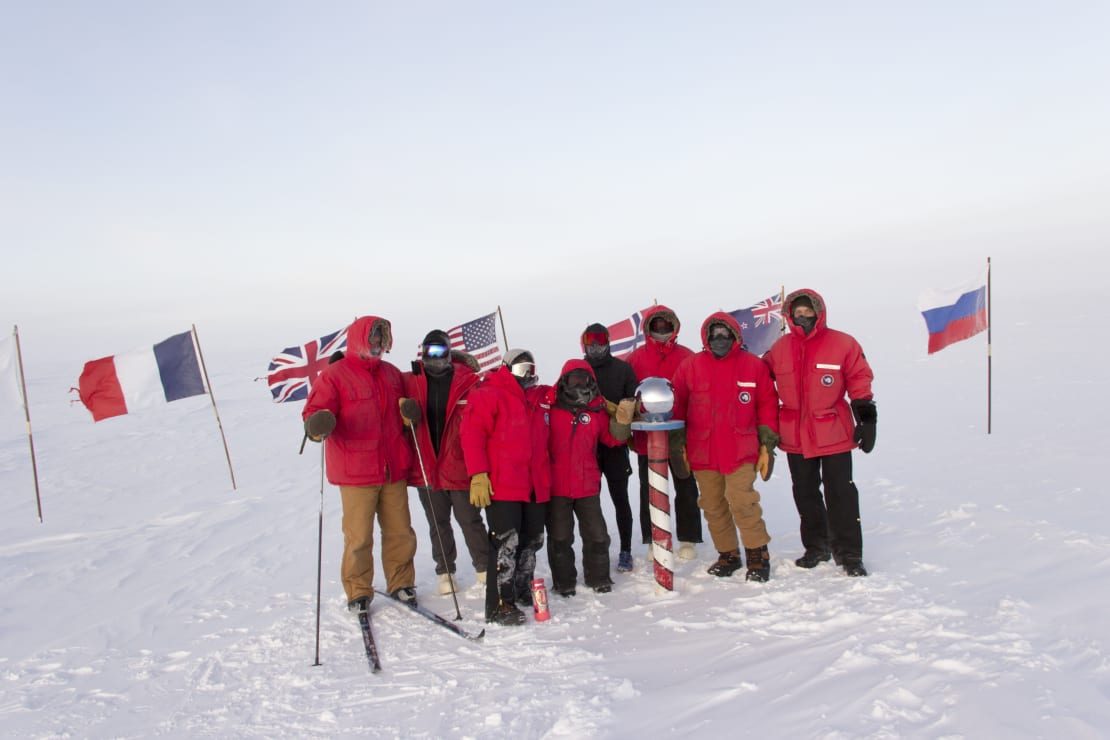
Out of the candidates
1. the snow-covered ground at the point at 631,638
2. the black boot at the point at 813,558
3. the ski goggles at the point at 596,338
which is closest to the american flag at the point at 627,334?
the snow-covered ground at the point at 631,638

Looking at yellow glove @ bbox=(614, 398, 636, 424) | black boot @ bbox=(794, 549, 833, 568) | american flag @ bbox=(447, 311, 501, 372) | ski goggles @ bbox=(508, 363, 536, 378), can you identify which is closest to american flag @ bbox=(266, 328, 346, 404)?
american flag @ bbox=(447, 311, 501, 372)

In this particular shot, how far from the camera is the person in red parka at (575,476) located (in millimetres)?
5531

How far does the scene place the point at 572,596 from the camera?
5516 millimetres

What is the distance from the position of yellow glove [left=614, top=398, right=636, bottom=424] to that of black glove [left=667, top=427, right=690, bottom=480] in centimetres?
54

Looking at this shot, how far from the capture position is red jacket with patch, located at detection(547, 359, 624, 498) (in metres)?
5.52

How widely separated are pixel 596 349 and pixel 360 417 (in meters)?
2.22

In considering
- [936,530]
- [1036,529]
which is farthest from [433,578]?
[1036,529]

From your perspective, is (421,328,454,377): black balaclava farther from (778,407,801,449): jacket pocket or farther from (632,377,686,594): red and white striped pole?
(778,407,801,449): jacket pocket

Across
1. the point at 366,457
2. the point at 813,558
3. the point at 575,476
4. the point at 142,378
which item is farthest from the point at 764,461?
the point at 142,378

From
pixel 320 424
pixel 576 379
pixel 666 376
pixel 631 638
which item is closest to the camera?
pixel 631 638

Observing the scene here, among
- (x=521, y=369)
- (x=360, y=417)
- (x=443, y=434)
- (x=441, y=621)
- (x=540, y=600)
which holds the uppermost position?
(x=521, y=369)

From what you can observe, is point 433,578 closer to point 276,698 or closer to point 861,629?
point 276,698

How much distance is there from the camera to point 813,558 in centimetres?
545

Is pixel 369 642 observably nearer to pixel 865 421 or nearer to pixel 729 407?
pixel 729 407
